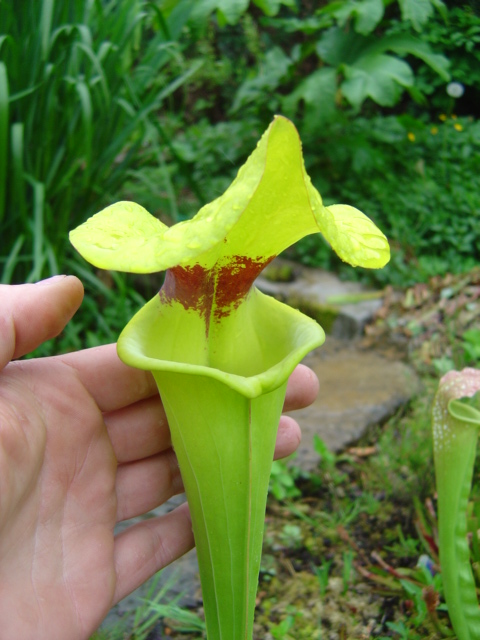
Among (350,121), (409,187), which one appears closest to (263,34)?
(350,121)

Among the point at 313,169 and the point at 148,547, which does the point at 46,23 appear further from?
the point at 313,169

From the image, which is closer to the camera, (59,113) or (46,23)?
(46,23)

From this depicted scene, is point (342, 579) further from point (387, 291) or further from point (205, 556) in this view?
point (387, 291)

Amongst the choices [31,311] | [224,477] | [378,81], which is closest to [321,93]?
[378,81]

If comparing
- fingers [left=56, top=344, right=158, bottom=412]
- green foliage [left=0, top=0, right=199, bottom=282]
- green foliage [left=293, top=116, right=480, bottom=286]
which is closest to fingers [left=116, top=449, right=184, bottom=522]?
fingers [left=56, top=344, right=158, bottom=412]

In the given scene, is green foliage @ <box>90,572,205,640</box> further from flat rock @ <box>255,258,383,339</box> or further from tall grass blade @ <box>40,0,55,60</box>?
flat rock @ <box>255,258,383,339</box>
